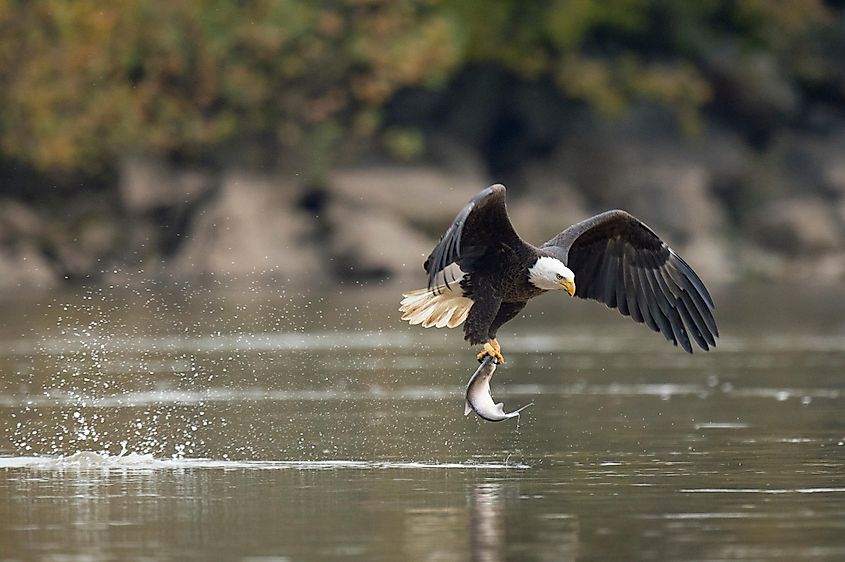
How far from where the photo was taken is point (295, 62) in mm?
41719

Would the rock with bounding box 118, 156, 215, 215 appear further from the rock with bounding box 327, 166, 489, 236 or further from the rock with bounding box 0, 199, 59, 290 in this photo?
the rock with bounding box 327, 166, 489, 236

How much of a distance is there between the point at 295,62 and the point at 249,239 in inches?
196

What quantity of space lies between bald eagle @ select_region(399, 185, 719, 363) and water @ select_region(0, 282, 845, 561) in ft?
2.42

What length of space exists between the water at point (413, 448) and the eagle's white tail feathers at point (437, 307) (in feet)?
2.53

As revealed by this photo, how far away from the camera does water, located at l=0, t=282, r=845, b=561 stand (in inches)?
361

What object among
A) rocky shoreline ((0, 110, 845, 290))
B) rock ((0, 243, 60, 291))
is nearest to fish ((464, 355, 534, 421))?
rocky shoreline ((0, 110, 845, 290))

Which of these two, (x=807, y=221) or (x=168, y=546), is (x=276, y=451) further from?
(x=807, y=221)

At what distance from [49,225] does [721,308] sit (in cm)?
1471

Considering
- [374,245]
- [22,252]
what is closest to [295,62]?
[374,245]

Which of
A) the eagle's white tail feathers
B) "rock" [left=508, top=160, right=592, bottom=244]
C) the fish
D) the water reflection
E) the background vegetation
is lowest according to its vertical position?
the water reflection

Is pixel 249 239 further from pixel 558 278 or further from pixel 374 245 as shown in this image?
pixel 558 278

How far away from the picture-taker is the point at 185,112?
136ft

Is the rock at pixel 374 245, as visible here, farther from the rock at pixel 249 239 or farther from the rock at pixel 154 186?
the rock at pixel 154 186

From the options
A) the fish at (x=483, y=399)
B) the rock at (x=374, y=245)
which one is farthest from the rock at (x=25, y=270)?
the fish at (x=483, y=399)
